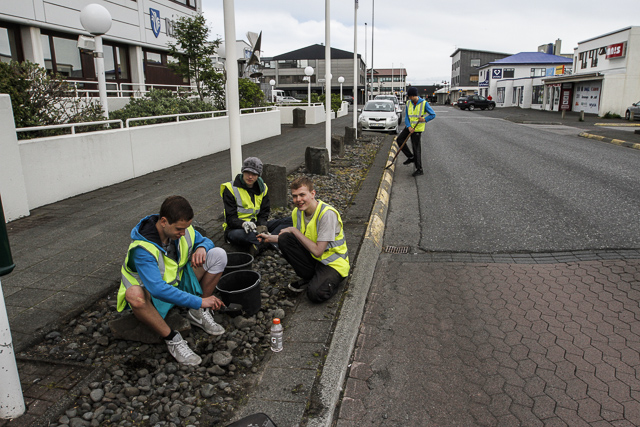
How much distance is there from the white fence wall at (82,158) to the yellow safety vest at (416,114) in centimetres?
558

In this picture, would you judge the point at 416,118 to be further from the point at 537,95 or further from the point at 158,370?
the point at 537,95

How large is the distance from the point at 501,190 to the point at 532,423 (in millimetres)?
6756

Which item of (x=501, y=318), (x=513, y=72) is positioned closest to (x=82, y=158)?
(x=501, y=318)

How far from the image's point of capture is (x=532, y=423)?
2.85 metres

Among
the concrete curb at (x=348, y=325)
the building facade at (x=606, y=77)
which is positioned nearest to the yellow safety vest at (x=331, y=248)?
the concrete curb at (x=348, y=325)

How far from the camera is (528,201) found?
8086 millimetres

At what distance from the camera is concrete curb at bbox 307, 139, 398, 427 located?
306 cm

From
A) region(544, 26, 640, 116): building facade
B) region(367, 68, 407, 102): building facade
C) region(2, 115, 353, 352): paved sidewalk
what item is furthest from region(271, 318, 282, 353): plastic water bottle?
region(367, 68, 407, 102): building facade

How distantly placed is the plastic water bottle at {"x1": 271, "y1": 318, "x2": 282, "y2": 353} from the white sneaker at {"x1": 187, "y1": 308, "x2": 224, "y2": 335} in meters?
0.46

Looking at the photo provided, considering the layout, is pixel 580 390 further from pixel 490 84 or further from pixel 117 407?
pixel 490 84

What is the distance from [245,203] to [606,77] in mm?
38027

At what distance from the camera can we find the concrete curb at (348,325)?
3064 mm

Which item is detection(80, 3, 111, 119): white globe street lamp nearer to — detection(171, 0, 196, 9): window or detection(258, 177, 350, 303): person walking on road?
detection(258, 177, 350, 303): person walking on road

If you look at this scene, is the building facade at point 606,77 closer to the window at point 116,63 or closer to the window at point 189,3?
the window at point 189,3
